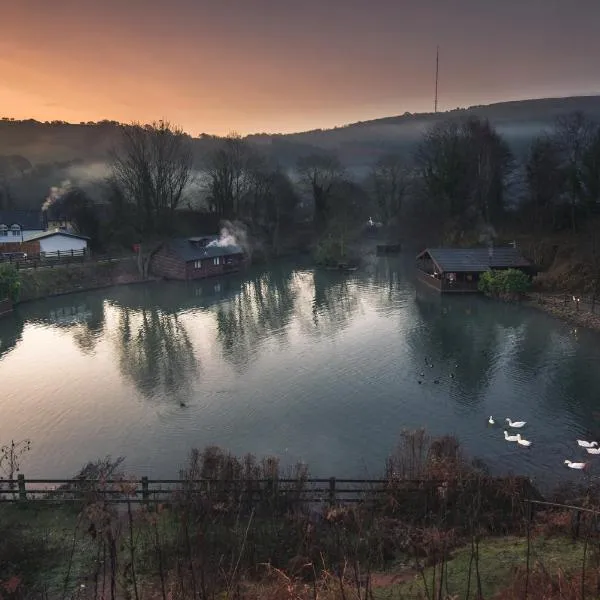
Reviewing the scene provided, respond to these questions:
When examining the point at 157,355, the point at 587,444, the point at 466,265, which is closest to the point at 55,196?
the point at 157,355

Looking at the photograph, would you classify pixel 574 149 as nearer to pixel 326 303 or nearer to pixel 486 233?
pixel 486 233

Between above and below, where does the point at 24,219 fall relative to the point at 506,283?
above

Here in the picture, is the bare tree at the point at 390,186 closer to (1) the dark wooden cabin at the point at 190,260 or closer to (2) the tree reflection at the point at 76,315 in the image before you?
(1) the dark wooden cabin at the point at 190,260

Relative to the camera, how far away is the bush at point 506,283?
4247 centimetres

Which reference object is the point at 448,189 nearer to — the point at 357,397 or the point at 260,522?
the point at 357,397

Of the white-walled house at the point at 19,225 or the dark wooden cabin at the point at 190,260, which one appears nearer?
the dark wooden cabin at the point at 190,260

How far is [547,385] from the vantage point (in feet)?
80.6

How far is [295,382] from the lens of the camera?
25.7 metres

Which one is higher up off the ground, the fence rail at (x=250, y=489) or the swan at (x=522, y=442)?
the fence rail at (x=250, y=489)

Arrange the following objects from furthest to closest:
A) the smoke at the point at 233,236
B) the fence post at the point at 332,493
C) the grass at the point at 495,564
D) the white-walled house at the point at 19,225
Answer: the smoke at the point at 233,236 → the white-walled house at the point at 19,225 → the fence post at the point at 332,493 → the grass at the point at 495,564

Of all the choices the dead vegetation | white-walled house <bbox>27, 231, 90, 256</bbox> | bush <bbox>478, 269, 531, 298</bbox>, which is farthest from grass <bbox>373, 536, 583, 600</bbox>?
white-walled house <bbox>27, 231, 90, 256</bbox>

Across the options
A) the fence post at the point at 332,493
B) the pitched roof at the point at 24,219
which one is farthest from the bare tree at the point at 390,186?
the fence post at the point at 332,493

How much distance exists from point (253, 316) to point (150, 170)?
36.8 m

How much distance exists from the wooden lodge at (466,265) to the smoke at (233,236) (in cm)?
2790
